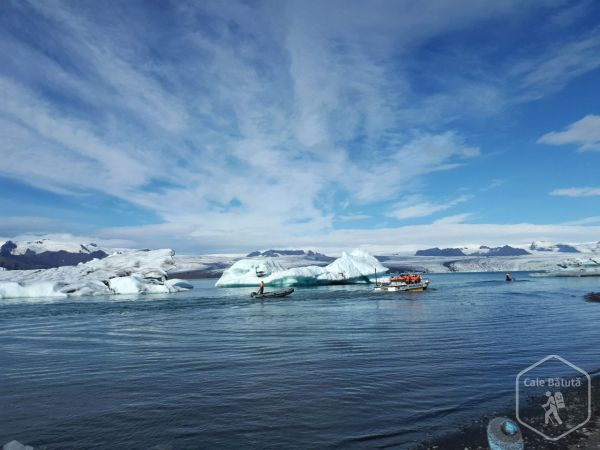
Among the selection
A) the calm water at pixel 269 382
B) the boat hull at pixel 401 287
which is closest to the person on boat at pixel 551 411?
the calm water at pixel 269 382

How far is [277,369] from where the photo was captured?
1476cm

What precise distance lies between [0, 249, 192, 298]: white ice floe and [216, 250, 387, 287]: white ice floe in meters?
14.4

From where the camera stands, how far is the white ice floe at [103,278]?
70.5 metres

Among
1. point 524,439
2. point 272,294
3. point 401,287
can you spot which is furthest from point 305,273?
point 524,439

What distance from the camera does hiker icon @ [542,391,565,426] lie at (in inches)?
348

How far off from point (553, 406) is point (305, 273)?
249 feet

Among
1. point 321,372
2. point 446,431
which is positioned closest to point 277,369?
point 321,372

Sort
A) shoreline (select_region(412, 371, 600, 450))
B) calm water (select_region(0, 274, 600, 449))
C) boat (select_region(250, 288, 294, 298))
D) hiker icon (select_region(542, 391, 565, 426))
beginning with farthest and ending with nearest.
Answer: boat (select_region(250, 288, 294, 298))
calm water (select_region(0, 274, 600, 449))
hiker icon (select_region(542, 391, 565, 426))
shoreline (select_region(412, 371, 600, 450))

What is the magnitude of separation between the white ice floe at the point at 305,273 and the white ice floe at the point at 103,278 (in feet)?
47.2

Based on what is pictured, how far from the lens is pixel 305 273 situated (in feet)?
279

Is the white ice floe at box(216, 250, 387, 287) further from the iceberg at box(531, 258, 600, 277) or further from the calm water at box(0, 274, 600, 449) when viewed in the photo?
the calm water at box(0, 274, 600, 449)

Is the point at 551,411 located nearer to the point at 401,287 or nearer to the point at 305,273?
the point at 401,287

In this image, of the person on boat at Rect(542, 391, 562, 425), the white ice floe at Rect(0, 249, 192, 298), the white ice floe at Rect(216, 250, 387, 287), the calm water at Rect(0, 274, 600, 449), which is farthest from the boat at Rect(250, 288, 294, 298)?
the person on boat at Rect(542, 391, 562, 425)

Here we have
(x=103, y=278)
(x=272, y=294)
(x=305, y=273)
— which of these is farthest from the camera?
(x=305, y=273)
